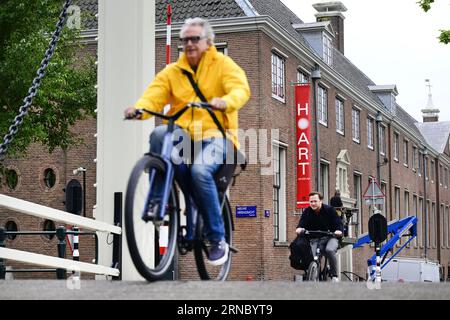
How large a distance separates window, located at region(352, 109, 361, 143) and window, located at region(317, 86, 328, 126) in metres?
5.00

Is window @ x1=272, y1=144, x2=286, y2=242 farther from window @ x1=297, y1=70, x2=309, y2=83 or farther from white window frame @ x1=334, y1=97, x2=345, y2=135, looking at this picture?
white window frame @ x1=334, y1=97, x2=345, y2=135

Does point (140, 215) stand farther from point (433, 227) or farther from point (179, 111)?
point (433, 227)

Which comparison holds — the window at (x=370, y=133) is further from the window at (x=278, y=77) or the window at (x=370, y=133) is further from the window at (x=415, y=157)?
the window at (x=278, y=77)

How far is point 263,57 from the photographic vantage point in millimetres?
29672

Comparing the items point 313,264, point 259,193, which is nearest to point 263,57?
point 259,193

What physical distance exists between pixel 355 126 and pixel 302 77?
870 cm

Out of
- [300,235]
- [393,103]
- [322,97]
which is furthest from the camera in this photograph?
[393,103]

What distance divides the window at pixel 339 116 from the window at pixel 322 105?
1834 millimetres

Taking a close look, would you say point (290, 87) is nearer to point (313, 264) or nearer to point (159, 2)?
point (159, 2)

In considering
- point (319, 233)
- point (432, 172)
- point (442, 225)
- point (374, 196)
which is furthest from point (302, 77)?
point (442, 225)

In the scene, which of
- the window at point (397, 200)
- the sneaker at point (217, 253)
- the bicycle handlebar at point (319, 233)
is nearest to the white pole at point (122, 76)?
the sneaker at point (217, 253)

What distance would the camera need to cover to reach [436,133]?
72.3 m

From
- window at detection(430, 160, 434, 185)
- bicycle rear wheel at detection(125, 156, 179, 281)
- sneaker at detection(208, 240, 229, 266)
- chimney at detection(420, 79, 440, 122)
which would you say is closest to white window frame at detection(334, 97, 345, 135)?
window at detection(430, 160, 434, 185)

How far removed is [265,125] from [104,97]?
801 inches
